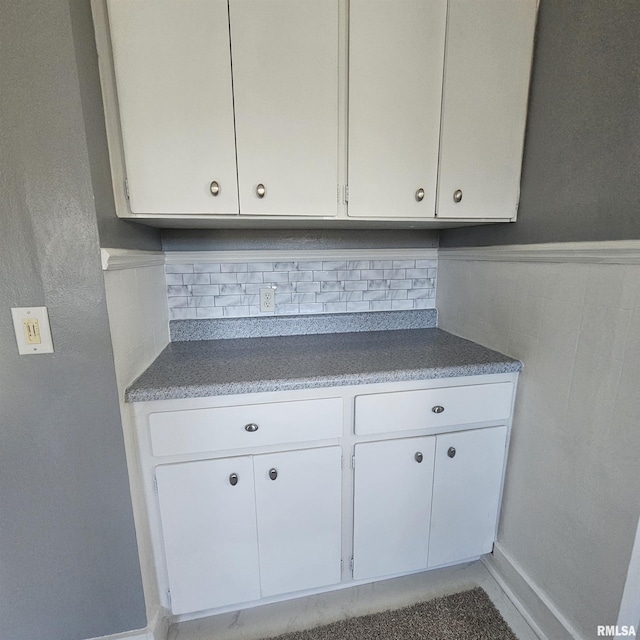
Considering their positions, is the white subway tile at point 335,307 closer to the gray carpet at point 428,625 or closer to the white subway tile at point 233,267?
the white subway tile at point 233,267

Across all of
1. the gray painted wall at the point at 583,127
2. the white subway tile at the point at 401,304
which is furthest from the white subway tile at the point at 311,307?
the gray painted wall at the point at 583,127

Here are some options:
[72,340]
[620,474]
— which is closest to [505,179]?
[620,474]

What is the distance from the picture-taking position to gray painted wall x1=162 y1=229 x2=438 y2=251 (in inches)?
57.6

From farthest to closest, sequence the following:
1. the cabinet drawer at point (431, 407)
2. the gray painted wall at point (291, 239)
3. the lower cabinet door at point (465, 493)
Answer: the gray painted wall at point (291, 239)
the lower cabinet door at point (465, 493)
the cabinet drawer at point (431, 407)

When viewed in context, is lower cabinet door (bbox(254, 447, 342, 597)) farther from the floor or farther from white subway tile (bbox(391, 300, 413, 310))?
white subway tile (bbox(391, 300, 413, 310))

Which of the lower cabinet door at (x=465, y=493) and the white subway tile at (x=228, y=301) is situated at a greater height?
the white subway tile at (x=228, y=301)

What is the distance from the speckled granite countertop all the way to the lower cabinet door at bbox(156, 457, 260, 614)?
26cm

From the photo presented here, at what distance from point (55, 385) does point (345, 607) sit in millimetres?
1265

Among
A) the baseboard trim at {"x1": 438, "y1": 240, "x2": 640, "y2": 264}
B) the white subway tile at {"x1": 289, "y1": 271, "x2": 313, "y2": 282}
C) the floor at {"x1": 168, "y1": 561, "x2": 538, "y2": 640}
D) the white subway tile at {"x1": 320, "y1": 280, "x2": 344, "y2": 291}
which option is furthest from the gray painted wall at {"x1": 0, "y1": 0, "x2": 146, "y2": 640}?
the baseboard trim at {"x1": 438, "y1": 240, "x2": 640, "y2": 264}

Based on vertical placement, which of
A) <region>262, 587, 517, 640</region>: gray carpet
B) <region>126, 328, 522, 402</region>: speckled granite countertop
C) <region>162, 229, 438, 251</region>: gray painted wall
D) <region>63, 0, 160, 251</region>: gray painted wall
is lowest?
<region>262, 587, 517, 640</region>: gray carpet

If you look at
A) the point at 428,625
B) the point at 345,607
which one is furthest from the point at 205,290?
the point at 428,625

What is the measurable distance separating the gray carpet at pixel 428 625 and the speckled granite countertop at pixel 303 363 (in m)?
0.88

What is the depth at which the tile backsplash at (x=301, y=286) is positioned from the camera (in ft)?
4.90

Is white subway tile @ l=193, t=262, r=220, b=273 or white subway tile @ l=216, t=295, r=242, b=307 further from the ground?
white subway tile @ l=193, t=262, r=220, b=273
